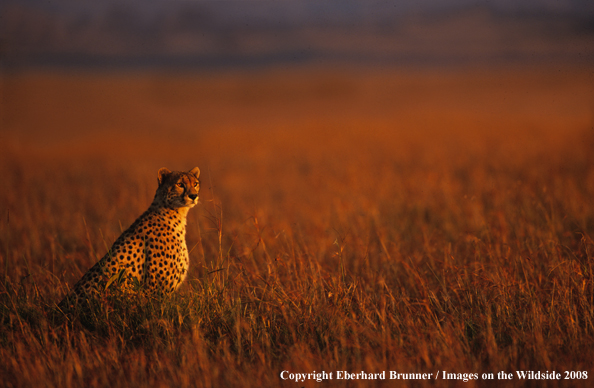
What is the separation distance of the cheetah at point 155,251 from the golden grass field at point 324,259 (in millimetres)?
158

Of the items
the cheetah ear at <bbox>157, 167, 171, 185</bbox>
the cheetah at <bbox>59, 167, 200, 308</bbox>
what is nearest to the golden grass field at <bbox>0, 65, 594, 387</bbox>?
the cheetah at <bbox>59, 167, 200, 308</bbox>

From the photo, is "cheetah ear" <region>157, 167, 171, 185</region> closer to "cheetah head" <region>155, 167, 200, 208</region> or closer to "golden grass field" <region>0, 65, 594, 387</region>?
"cheetah head" <region>155, 167, 200, 208</region>

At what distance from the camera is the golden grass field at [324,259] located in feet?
8.15

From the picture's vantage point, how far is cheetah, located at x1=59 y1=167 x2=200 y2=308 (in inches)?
115

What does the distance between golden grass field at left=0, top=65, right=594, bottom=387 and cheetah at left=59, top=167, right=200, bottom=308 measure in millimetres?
158

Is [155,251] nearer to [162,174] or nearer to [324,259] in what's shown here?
[162,174]

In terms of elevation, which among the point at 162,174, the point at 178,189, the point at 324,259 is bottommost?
the point at 324,259

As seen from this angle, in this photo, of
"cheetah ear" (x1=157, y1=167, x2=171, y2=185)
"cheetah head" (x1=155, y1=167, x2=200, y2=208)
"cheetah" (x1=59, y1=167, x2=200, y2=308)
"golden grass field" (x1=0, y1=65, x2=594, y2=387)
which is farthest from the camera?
"cheetah ear" (x1=157, y1=167, x2=171, y2=185)

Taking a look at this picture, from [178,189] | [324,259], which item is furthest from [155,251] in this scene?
[324,259]

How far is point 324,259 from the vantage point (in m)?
4.64

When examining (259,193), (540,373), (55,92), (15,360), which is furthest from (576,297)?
(55,92)

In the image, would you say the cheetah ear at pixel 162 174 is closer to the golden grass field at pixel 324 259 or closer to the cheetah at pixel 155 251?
the cheetah at pixel 155 251

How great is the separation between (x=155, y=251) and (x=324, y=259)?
195 centimetres

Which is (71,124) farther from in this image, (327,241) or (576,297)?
(576,297)
